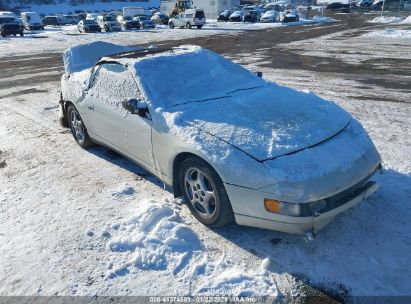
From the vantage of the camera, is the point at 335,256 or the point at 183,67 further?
the point at 183,67

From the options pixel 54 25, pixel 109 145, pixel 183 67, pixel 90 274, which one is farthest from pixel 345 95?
pixel 54 25

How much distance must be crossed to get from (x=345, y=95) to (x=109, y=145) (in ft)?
18.0

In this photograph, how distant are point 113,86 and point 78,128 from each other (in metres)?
1.39

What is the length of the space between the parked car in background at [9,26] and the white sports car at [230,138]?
30927mm

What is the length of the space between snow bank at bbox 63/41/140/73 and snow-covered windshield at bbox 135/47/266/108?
1955mm

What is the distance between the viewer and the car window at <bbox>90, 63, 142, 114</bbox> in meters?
4.11

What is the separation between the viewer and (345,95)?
25.7 ft

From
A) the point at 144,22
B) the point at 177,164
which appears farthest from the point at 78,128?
the point at 144,22

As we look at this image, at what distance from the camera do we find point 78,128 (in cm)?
546

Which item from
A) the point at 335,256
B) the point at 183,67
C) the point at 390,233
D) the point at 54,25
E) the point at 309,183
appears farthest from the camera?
the point at 54,25

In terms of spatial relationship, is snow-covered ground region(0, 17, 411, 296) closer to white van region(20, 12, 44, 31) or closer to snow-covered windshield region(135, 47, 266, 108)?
snow-covered windshield region(135, 47, 266, 108)

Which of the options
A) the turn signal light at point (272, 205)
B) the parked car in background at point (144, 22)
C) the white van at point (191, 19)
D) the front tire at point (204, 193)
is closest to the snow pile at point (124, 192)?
the front tire at point (204, 193)

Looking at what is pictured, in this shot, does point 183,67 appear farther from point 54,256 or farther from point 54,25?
point 54,25

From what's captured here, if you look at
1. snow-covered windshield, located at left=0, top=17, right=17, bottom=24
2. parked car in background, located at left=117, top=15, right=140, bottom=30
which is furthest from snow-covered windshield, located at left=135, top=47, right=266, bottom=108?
parked car in background, located at left=117, top=15, right=140, bottom=30
